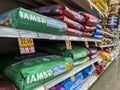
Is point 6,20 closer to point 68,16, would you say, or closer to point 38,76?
point 38,76

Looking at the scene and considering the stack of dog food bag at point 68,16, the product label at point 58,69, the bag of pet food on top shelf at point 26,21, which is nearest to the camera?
the bag of pet food on top shelf at point 26,21

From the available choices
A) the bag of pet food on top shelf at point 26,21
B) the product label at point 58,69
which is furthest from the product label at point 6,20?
the product label at point 58,69

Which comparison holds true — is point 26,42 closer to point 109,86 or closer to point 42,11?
point 42,11

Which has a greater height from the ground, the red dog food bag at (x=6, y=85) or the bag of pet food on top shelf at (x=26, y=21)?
the bag of pet food on top shelf at (x=26, y=21)

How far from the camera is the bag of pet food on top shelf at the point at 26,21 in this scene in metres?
0.80

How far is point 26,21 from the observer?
0.84 meters

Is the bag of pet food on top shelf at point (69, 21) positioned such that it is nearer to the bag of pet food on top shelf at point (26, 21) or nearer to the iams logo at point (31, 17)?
the bag of pet food on top shelf at point (26, 21)

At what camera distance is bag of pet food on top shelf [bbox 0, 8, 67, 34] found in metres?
0.80

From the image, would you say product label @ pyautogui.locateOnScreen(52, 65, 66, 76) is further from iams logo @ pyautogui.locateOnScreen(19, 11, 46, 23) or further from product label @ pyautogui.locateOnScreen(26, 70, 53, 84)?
iams logo @ pyautogui.locateOnScreen(19, 11, 46, 23)

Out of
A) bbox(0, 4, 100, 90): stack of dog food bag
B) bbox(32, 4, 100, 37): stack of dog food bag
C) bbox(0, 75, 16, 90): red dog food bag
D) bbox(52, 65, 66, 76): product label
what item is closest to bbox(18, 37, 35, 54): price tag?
bbox(0, 4, 100, 90): stack of dog food bag

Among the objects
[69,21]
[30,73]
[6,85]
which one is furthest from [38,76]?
[69,21]

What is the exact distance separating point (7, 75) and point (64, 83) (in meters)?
0.64

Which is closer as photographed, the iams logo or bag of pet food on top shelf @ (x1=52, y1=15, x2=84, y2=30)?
the iams logo

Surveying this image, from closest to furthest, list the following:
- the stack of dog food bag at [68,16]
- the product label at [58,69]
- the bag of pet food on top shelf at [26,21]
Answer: the bag of pet food on top shelf at [26,21] → the product label at [58,69] → the stack of dog food bag at [68,16]
